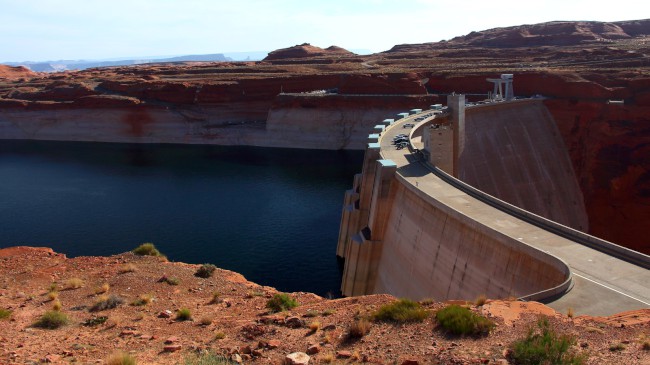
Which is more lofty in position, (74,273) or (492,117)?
(492,117)

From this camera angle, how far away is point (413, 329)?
13.7 m

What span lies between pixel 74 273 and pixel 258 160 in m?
49.4

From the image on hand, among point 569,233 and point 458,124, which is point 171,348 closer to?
point 569,233

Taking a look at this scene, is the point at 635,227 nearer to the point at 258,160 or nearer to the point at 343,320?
the point at 343,320

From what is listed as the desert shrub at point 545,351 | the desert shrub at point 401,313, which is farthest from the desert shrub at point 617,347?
the desert shrub at point 401,313

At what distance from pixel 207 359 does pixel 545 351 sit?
23.9ft

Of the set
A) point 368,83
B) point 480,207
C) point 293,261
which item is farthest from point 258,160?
point 480,207

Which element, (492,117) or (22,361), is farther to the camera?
(492,117)

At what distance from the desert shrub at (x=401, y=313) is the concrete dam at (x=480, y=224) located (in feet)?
14.4

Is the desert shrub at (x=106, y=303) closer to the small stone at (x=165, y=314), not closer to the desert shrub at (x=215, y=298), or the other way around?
the small stone at (x=165, y=314)

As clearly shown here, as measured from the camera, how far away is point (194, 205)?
1956 inches

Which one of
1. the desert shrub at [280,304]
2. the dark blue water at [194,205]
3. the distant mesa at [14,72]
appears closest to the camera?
the desert shrub at [280,304]

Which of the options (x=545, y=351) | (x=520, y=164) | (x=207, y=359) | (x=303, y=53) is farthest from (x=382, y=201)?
(x=303, y=53)

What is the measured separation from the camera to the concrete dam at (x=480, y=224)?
18.8 m
